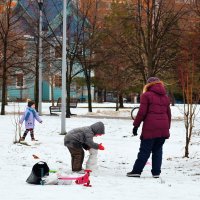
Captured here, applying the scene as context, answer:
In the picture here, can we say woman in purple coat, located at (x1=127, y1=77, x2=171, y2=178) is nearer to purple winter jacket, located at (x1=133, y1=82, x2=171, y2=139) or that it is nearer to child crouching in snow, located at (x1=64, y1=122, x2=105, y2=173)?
purple winter jacket, located at (x1=133, y1=82, x2=171, y2=139)

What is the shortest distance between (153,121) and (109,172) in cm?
169

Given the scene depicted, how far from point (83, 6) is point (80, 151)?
2547 cm

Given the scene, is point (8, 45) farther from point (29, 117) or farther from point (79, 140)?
point (79, 140)

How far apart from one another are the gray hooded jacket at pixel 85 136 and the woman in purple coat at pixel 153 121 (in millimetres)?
708

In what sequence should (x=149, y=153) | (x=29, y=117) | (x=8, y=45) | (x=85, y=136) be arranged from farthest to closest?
(x=8, y=45), (x=29, y=117), (x=85, y=136), (x=149, y=153)

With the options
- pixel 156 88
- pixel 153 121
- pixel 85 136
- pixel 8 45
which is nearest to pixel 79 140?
pixel 85 136

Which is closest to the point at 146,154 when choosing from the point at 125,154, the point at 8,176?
the point at 8,176

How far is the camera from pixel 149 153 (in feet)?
29.8

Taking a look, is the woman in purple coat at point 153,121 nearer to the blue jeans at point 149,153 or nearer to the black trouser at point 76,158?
the blue jeans at point 149,153

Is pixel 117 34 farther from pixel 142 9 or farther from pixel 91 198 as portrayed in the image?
pixel 91 198

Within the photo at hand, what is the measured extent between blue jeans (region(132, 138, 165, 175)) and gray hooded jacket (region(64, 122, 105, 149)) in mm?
830

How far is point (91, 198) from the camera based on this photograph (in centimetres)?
672

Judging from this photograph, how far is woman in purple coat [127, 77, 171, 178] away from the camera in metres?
8.98

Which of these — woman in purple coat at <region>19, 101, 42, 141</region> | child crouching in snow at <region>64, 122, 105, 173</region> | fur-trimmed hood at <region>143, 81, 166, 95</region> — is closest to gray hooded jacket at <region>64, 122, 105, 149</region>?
child crouching in snow at <region>64, 122, 105, 173</region>
